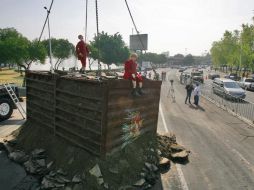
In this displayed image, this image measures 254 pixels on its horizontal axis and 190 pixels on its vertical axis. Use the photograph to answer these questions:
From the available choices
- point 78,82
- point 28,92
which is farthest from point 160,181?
point 28,92

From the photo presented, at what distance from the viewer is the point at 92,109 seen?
7414 mm

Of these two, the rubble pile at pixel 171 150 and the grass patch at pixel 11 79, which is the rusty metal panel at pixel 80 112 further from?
the grass patch at pixel 11 79

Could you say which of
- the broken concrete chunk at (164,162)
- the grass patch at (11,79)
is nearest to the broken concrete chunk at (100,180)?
the broken concrete chunk at (164,162)

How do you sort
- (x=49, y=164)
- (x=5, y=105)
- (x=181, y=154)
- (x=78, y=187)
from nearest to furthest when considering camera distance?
(x=78, y=187)
(x=49, y=164)
(x=181, y=154)
(x=5, y=105)

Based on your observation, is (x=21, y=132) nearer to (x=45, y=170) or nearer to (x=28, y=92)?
(x=28, y=92)

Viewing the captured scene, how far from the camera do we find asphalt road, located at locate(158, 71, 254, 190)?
7.81m

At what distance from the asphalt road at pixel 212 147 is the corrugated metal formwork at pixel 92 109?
7.41 feet

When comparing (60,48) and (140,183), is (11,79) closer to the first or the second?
(60,48)

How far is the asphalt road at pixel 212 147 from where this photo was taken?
25.6ft

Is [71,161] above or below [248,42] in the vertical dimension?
below

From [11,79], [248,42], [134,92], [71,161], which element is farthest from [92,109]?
[248,42]

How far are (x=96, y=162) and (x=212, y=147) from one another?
5.60 meters

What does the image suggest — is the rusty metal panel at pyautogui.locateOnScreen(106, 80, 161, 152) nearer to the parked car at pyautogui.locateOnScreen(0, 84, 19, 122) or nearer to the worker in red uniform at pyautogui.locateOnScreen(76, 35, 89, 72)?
the worker in red uniform at pyautogui.locateOnScreen(76, 35, 89, 72)

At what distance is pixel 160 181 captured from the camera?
769 cm
